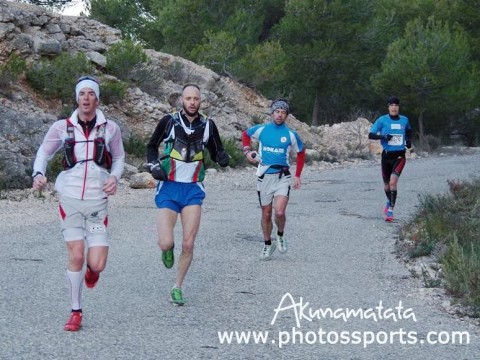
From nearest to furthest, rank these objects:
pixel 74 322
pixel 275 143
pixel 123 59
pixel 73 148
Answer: pixel 74 322 → pixel 73 148 → pixel 275 143 → pixel 123 59

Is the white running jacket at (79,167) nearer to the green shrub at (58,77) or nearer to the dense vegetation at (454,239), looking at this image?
the dense vegetation at (454,239)

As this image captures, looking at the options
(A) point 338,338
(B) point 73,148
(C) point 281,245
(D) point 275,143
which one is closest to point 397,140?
(C) point 281,245

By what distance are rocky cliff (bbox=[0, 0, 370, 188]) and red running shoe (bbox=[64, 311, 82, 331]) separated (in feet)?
37.2

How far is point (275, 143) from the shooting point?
10.8 m

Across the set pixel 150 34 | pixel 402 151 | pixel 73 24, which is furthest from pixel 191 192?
pixel 150 34

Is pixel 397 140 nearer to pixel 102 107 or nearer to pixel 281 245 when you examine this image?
pixel 281 245

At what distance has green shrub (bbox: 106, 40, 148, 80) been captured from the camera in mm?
28547

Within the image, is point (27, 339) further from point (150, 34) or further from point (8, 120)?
point (150, 34)

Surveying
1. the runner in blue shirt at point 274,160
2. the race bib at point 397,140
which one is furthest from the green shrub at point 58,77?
the runner in blue shirt at point 274,160

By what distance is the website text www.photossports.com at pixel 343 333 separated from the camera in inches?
267

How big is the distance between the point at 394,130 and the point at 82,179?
8905mm

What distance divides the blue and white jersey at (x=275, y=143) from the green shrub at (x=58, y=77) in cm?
1471

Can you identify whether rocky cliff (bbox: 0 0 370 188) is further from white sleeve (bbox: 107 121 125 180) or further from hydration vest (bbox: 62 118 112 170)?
hydration vest (bbox: 62 118 112 170)

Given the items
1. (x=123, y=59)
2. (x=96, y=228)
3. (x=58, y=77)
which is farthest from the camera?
(x=123, y=59)
